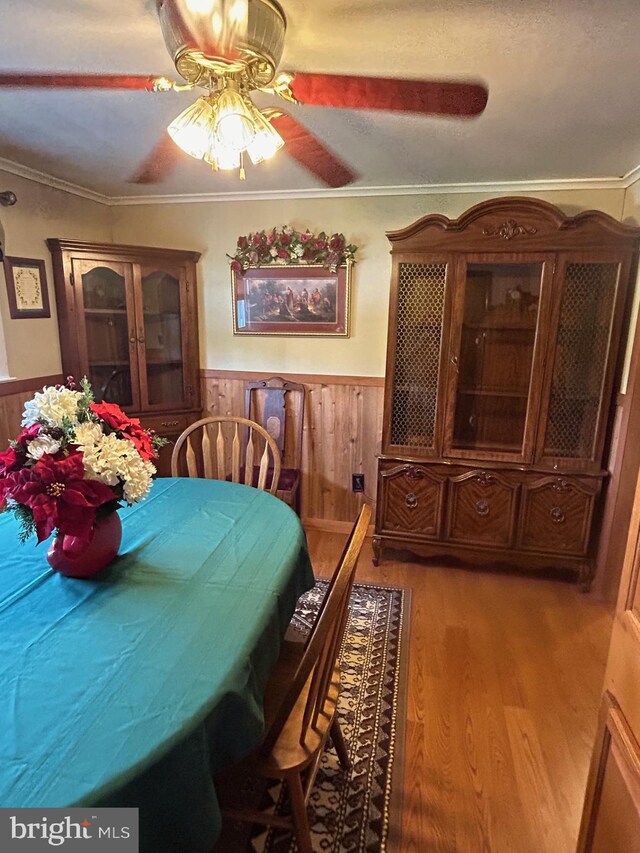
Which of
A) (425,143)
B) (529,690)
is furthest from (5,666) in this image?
(425,143)

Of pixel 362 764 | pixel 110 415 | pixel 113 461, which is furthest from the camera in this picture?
pixel 362 764

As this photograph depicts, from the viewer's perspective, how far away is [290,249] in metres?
3.05

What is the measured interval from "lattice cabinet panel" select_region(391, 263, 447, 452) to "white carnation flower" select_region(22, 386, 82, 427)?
73.1 inches

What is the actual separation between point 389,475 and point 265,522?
4.15ft

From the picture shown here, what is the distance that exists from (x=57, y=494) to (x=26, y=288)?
204cm

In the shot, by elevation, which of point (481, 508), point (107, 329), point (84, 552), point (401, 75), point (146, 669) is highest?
point (401, 75)

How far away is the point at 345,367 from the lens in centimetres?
317

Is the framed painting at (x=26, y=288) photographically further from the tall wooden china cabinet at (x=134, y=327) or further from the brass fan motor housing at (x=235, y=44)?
the brass fan motor housing at (x=235, y=44)

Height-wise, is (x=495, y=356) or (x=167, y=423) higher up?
(x=495, y=356)

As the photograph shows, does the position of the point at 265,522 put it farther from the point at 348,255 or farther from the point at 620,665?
the point at 348,255

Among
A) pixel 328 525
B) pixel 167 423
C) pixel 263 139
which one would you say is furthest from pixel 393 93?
pixel 328 525

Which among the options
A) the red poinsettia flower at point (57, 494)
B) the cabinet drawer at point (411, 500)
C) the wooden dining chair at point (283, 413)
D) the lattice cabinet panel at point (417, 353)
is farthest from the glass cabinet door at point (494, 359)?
the red poinsettia flower at point (57, 494)

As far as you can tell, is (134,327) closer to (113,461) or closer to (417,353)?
(417,353)

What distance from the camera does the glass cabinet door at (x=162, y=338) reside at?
3100 millimetres
